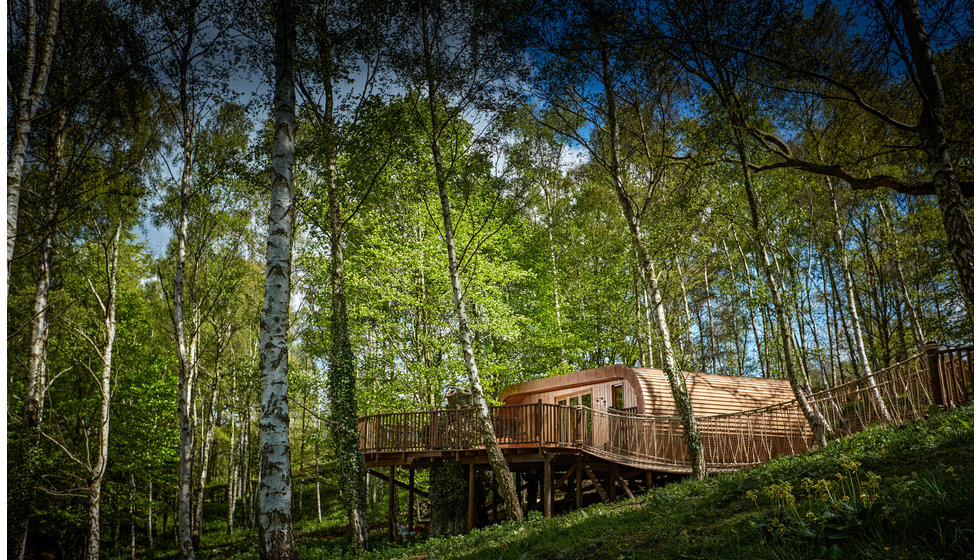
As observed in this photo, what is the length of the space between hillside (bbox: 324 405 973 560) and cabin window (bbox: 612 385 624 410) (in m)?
6.52

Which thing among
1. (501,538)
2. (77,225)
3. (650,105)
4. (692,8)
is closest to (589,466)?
(501,538)

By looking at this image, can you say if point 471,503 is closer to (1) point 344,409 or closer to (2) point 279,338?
(1) point 344,409

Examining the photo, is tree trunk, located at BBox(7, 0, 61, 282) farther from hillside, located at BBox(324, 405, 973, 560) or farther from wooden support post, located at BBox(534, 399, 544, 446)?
wooden support post, located at BBox(534, 399, 544, 446)

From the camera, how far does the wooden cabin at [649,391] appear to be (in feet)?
45.7

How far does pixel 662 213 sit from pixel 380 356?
28.4 ft

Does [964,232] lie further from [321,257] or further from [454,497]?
[321,257]

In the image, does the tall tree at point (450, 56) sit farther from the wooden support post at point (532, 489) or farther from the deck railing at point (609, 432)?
the wooden support post at point (532, 489)

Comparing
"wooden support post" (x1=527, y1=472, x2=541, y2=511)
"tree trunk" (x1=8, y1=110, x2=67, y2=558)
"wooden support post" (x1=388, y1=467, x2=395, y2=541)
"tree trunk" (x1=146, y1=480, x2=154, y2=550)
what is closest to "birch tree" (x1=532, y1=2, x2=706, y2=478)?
"wooden support post" (x1=527, y1=472, x2=541, y2=511)

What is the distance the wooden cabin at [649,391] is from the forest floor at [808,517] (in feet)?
19.1

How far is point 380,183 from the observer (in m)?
15.4

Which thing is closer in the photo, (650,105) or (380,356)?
(650,105)

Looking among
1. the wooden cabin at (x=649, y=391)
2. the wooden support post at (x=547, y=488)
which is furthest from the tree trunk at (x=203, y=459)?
the wooden support post at (x=547, y=488)

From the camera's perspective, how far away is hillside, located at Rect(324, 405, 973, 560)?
10.00 ft

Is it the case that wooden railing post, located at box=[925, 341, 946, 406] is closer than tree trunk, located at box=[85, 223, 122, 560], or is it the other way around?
wooden railing post, located at box=[925, 341, 946, 406]
